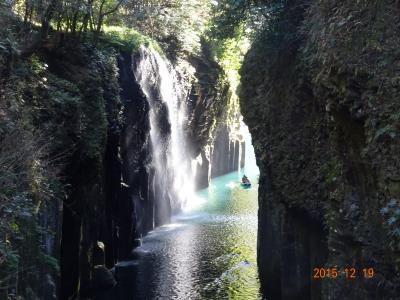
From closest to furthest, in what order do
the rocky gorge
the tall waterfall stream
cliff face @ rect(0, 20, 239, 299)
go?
the rocky gorge → cliff face @ rect(0, 20, 239, 299) → the tall waterfall stream

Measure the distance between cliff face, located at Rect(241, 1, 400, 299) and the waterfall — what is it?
1063 cm

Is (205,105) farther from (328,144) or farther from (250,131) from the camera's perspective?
(328,144)

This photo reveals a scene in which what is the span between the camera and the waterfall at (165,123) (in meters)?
28.1

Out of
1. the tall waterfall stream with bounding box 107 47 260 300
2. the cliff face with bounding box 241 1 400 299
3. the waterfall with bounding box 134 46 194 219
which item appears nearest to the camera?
the cliff face with bounding box 241 1 400 299

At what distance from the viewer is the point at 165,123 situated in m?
30.7

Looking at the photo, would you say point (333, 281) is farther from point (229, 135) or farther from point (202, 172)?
point (229, 135)

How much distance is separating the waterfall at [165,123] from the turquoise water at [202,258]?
7.25 ft

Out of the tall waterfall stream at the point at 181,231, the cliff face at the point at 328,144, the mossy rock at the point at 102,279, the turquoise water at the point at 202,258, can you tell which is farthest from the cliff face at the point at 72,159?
the cliff face at the point at 328,144

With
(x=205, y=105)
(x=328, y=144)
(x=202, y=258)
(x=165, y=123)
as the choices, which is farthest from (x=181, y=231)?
(x=328, y=144)

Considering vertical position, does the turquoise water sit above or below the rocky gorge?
below

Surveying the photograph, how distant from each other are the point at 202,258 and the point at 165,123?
11575 mm

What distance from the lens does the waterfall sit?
28.1 m

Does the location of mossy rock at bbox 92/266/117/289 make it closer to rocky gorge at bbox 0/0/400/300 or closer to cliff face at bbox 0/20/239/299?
rocky gorge at bbox 0/0/400/300
